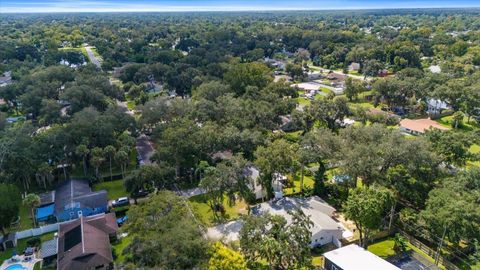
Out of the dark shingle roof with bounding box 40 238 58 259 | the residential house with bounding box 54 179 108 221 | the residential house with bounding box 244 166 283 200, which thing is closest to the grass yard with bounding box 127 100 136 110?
the residential house with bounding box 54 179 108 221

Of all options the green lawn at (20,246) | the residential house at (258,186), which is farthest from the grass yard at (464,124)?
the green lawn at (20,246)

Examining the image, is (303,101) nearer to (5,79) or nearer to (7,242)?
(7,242)

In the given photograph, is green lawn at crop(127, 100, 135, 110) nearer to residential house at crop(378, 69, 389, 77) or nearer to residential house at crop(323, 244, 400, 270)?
residential house at crop(323, 244, 400, 270)

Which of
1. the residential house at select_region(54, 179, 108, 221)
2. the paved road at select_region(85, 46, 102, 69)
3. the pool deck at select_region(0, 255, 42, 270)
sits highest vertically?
the paved road at select_region(85, 46, 102, 69)

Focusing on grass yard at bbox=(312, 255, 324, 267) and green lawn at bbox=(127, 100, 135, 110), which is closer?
grass yard at bbox=(312, 255, 324, 267)

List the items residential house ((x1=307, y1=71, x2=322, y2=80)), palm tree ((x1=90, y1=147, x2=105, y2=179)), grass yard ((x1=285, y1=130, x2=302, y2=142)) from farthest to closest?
residential house ((x1=307, y1=71, x2=322, y2=80)) → grass yard ((x1=285, y1=130, x2=302, y2=142)) → palm tree ((x1=90, y1=147, x2=105, y2=179))

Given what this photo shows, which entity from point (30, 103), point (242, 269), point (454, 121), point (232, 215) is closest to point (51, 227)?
point (232, 215)

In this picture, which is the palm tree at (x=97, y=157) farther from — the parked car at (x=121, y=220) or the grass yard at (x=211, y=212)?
the grass yard at (x=211, y=212)
